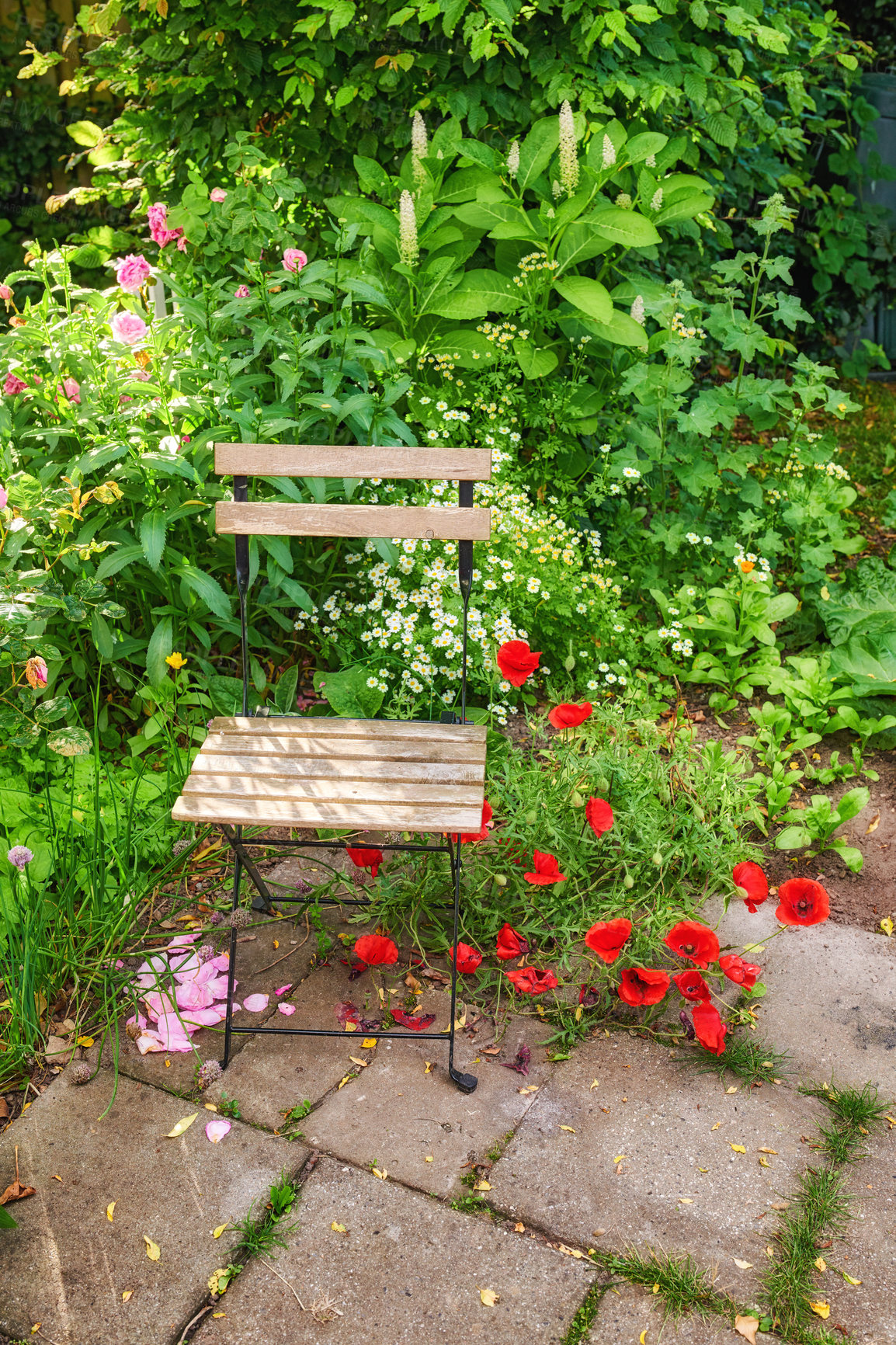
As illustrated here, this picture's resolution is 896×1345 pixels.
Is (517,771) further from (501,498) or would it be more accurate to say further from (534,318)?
(534,318)

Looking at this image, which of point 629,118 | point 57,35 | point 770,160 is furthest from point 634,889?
point 57,35

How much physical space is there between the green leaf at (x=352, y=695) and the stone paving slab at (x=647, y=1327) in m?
1.60

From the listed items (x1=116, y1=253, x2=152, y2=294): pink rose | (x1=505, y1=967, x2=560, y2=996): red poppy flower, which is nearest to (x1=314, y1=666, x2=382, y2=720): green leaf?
(x1=505, y1=967, x2=560, y2=996): red poppy flower

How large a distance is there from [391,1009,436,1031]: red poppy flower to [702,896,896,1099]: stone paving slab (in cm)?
77

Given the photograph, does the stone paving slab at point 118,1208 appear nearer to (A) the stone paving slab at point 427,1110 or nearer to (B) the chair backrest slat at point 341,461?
(A) the stone paving slab at point 427,1110

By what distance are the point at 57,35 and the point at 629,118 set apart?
3.67 meters

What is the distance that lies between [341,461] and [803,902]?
4.70ft

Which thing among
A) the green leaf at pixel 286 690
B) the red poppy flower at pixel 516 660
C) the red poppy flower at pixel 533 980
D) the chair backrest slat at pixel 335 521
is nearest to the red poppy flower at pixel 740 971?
the red poppy flower at pixel 533 980

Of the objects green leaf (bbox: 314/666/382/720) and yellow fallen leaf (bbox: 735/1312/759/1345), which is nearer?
yellow fallen leaf (bbox: 735/1312/759/1345)

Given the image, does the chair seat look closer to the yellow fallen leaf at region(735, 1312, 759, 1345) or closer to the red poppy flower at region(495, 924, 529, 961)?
the red poppy flower at region(495, 924, 529, 961)

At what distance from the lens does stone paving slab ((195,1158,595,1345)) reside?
1811mm

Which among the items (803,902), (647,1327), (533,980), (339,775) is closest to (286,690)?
(339,775)

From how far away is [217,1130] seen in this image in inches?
85.0

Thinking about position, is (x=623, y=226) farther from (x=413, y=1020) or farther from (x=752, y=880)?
(x=413, y=1020)
